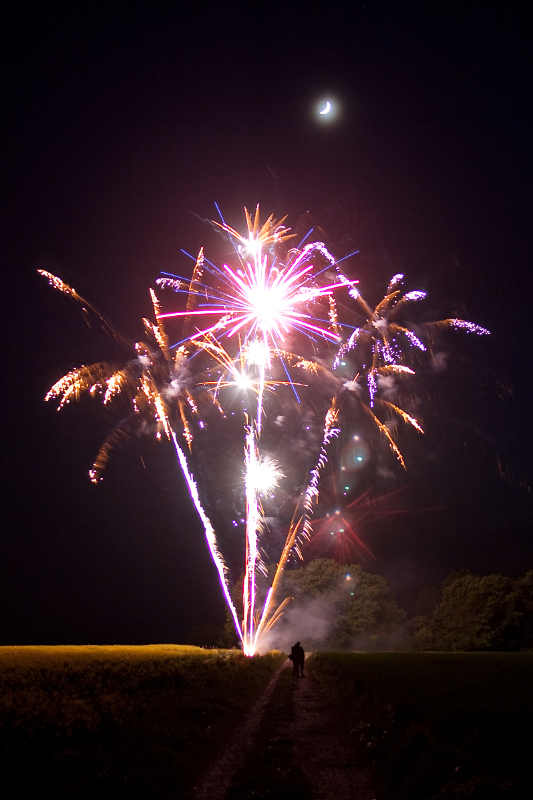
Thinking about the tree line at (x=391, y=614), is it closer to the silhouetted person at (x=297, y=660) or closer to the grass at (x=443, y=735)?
the silhouetted person at (x=297, y=660)

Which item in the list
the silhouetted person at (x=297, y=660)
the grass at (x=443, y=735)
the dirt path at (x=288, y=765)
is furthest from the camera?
the silhouetted person at (x=297, y=660)

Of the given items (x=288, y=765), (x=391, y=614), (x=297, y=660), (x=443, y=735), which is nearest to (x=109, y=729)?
(x=288, y=765)

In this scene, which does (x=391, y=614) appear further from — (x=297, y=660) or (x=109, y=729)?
(x=109, y=729)

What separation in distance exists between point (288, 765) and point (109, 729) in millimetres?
3797

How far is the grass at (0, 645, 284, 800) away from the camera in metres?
7.07

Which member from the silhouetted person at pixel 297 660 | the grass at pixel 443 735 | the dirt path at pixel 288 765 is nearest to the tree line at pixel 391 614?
the silhouetted person at pixel 297 660

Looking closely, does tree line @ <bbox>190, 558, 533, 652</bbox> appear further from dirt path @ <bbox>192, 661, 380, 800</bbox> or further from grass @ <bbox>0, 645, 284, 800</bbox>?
dirt path @ <bbox>192, 661, 380, 800</bbox>

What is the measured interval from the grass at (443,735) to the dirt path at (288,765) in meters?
0.44

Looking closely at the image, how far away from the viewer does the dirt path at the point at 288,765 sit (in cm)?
698

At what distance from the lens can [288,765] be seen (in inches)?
320

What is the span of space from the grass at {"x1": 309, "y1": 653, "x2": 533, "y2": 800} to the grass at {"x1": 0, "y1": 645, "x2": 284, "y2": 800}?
305 cm

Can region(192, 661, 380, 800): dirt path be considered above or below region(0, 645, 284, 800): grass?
below

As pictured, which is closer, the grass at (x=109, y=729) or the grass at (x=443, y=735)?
the grass at (x=443, y=735)

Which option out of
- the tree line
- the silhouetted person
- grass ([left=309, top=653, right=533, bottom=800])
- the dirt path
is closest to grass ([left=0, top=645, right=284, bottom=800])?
the dirt path
